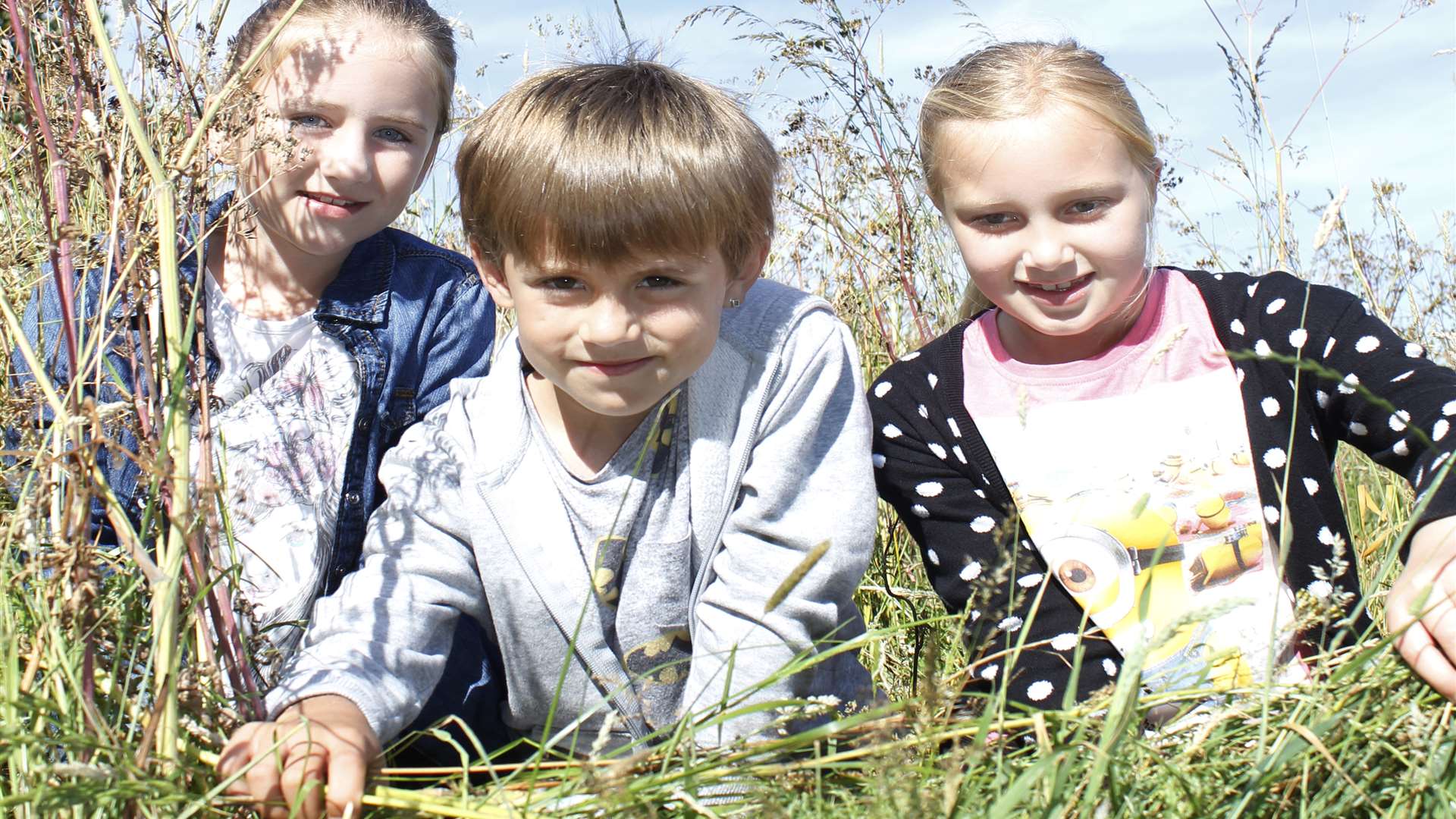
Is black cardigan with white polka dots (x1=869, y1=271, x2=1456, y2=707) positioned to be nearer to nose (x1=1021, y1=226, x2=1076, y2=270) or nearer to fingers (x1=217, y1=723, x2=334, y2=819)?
nose (x1=1021, y1=226, x2=1076, y2=270)

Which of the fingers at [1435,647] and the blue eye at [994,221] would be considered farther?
the blue eye at [994,221]

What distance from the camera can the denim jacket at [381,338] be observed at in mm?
2377

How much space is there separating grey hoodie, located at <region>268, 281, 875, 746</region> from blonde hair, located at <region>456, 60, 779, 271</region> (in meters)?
0.24

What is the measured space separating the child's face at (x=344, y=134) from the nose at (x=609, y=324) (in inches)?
29.6

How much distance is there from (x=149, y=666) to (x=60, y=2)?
0.84 metres

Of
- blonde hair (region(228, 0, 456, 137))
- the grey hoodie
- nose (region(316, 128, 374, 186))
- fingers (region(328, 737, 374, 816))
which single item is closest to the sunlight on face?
the grey hoodie

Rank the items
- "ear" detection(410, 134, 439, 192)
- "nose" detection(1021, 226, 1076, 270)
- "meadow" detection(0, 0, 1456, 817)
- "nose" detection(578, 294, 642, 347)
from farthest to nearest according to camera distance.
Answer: "ear" detection(410, 134, 439, 192) < "nose" detection(1021, 226, 1076, 270) < "nose" detection(578, 294, 642, 347) < "meadow" detection(0, 0, 1456, 817)

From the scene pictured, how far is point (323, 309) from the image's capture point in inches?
97.6

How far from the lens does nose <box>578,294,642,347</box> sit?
6.07 ft

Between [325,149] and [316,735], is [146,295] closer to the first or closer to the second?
[316,735]

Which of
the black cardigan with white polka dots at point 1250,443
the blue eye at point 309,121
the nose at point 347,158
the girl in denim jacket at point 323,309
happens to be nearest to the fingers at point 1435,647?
the black cardigan with white polka dots at point 1250,443

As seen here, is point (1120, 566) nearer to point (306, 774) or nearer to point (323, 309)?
point (306, 774)

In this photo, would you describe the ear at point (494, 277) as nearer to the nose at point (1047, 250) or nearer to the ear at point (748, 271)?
the ear at point (748, 271)

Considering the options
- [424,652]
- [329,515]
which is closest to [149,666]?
[424,652]
